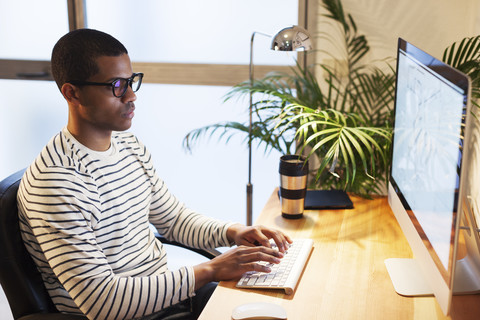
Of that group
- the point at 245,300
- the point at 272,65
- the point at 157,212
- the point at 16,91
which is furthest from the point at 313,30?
the point at 16,91

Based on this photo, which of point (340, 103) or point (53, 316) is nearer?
point (53, 316)

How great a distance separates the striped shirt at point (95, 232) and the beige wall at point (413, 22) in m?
1.23

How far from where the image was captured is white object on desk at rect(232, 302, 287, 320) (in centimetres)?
115

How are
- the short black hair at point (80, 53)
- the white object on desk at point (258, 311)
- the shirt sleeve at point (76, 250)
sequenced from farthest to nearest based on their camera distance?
the short black hair at point (80, 53) → the shirt sleeve at point (76, 250) → the white object on desk at point (258, 311)

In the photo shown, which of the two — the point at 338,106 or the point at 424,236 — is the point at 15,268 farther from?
the point at 338,106

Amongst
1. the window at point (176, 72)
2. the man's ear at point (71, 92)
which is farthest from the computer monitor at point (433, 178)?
the window at point (176, 72)

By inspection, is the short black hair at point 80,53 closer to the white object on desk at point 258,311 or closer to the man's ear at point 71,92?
the man's ear at point 71,92

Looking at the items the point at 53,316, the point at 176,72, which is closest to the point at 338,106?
the point at 176,72

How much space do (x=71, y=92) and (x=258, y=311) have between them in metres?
0.74

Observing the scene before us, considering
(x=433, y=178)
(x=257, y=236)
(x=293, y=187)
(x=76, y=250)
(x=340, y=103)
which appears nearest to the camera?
(x=433, y=178)

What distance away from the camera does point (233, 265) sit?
4.46 feet

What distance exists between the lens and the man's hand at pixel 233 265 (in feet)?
4.42

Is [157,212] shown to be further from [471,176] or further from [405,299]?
[471,176]

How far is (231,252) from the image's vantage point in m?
1.40
